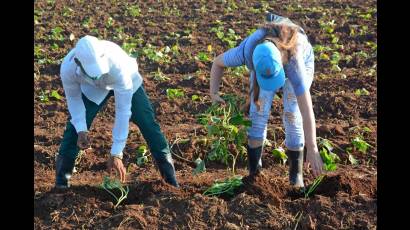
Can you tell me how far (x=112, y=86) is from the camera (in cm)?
430

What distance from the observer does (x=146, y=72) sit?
29.6ft

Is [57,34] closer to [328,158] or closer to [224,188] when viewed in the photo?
[328,158]

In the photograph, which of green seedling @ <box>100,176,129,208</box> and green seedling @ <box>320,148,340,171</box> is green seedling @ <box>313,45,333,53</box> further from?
green seedling @ <box>100,176,129,208</box>

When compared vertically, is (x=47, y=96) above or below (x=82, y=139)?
below

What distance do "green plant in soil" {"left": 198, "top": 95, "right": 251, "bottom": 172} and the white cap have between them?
1629 mm

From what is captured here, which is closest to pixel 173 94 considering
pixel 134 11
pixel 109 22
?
pixel 109 22

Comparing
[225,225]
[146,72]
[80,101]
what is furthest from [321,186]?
[146,72]

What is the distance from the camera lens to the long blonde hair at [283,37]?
3.96 metres

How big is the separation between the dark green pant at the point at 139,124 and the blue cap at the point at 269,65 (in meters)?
1.05

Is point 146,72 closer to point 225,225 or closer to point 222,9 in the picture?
point 225,225

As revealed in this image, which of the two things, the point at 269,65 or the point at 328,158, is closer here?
the point at 269,65

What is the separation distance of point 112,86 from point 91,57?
1.51 feet

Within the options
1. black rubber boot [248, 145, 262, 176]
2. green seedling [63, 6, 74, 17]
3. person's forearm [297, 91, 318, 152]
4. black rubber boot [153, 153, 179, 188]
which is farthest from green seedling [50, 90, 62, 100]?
green seedling [63, 6, 74, 17]

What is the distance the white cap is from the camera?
3.88 metres
